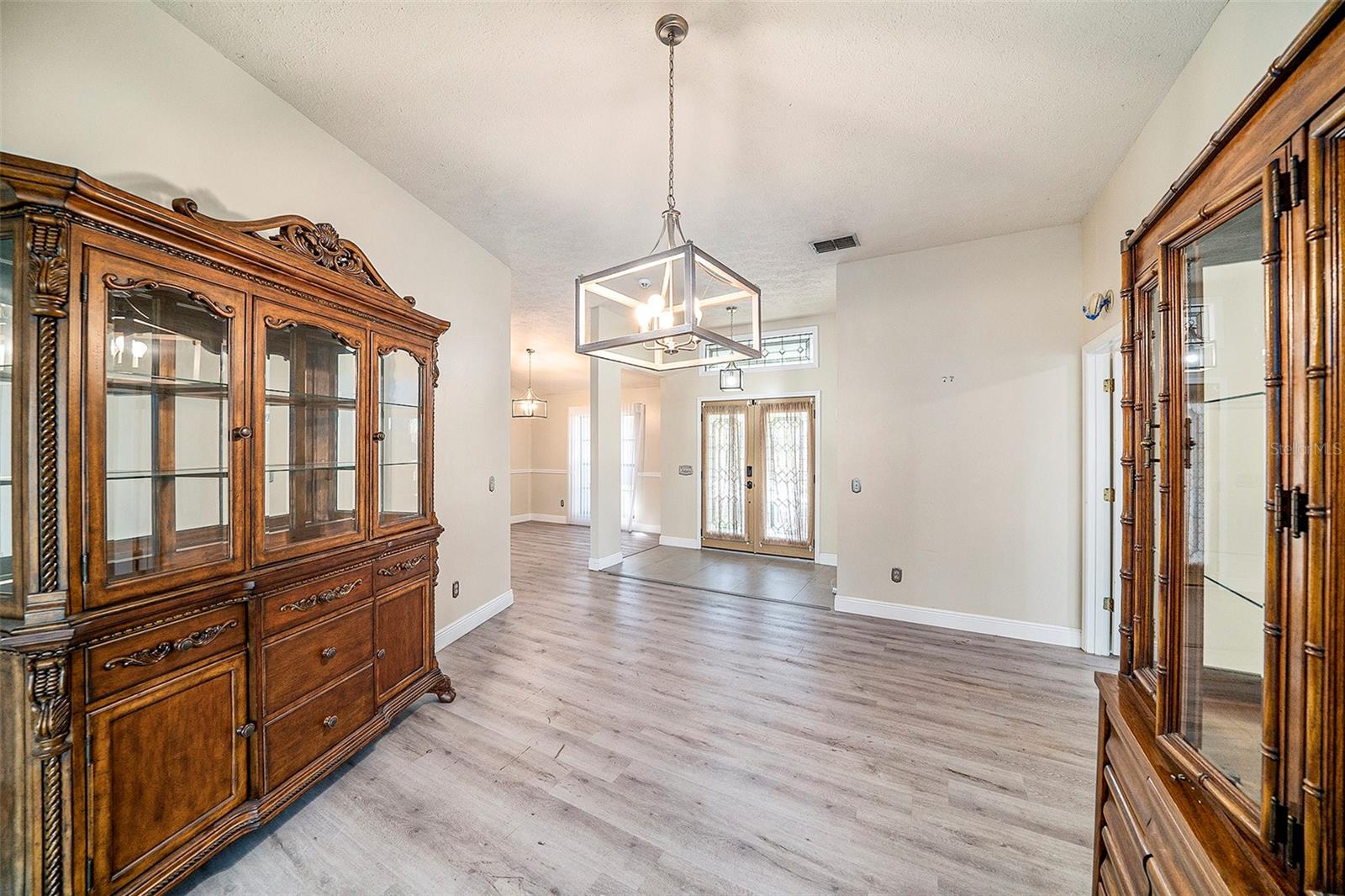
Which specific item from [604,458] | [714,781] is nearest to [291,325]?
[714,781]

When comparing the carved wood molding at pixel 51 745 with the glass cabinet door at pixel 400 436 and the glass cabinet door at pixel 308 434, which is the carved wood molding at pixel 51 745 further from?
the glass cabinet door at pixel 400 436

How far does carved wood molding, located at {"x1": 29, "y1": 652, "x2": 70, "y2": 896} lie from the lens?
1303mm

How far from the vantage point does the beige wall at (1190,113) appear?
1.60m

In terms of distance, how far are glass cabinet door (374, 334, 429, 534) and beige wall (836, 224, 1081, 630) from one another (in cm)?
334

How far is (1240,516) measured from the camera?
97cm

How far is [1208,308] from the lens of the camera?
105 centimetres

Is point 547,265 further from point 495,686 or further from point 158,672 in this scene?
point 158,672

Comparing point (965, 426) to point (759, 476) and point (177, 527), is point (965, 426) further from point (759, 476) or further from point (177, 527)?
point (177, 527)

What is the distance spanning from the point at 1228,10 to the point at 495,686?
4524mm

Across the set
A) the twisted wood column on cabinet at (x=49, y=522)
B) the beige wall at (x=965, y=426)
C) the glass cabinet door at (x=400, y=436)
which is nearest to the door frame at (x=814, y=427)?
the beige wall at (x=965, y=426)

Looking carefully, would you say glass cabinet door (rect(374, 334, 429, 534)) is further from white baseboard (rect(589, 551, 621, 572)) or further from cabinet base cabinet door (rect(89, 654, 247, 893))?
white baseboard (rect(589, 551, 621, 572))

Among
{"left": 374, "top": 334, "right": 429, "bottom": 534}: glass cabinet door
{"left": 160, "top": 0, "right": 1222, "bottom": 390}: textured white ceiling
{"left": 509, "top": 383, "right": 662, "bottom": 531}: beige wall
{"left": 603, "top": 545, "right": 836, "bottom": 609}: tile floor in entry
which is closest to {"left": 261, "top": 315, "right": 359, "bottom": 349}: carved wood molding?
{"left": 374, "top": 334, "right": 429, "bottom": 534}: glass cabinet door

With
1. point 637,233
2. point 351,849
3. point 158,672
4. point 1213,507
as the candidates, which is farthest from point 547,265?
point 1213,507

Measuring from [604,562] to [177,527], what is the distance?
450cm
